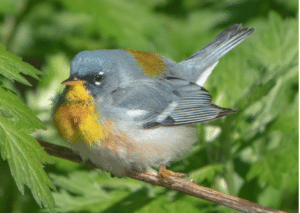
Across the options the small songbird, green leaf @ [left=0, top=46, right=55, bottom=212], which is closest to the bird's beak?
the small songbird

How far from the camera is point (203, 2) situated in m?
5.89

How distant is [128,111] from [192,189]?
2.58 feet

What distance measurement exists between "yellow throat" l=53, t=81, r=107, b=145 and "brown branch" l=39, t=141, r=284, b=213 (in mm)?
183

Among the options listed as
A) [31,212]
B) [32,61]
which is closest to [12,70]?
[31,212]

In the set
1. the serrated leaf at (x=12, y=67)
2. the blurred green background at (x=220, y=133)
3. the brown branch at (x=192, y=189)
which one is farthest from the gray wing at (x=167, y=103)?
the serrated leaf at (x=12, y=67)

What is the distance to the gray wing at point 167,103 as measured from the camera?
286 centimetres

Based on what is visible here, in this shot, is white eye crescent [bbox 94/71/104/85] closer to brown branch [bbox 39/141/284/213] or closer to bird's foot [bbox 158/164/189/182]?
brown branch [bbox 39/141/284/213]

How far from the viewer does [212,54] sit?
12.4 ft

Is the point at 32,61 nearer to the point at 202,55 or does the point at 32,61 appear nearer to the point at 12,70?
the point at 202,55

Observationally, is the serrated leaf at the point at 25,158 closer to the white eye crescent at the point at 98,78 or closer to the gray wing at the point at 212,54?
the white eye crescent at the point at 98,78

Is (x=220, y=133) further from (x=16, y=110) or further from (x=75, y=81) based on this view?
(x=16, y=110)

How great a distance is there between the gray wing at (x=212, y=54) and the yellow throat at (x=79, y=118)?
1297 mm

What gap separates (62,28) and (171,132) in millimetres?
3173

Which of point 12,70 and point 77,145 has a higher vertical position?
point 12,70
